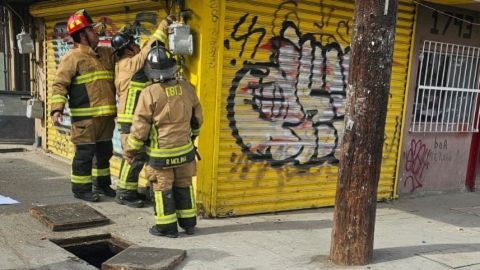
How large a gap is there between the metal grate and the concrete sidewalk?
1.39m

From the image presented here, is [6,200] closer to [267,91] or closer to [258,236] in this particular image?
[258,236]

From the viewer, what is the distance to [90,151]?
5777mm

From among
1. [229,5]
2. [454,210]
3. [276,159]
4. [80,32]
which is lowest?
[454,210]

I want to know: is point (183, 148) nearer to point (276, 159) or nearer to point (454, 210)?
point (276, 159)

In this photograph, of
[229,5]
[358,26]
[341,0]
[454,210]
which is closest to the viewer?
[358,26]

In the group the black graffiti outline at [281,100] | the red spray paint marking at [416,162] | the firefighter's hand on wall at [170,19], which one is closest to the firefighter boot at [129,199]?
the black graffiti outline at [281,100]

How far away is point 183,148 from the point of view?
4758mm

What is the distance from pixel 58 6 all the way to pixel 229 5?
3.57 metres

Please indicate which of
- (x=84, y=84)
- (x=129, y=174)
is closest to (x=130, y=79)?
(x=84, y=84)

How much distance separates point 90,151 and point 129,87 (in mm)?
978

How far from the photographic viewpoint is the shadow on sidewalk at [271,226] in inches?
204

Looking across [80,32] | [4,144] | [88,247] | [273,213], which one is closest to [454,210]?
[273,213]

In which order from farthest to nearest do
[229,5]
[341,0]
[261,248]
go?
[341,0] < [229,5] < [261,248]

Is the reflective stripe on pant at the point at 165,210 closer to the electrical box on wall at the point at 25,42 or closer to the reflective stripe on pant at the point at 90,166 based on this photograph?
the reflective stripe on pant at the point at 90,166
